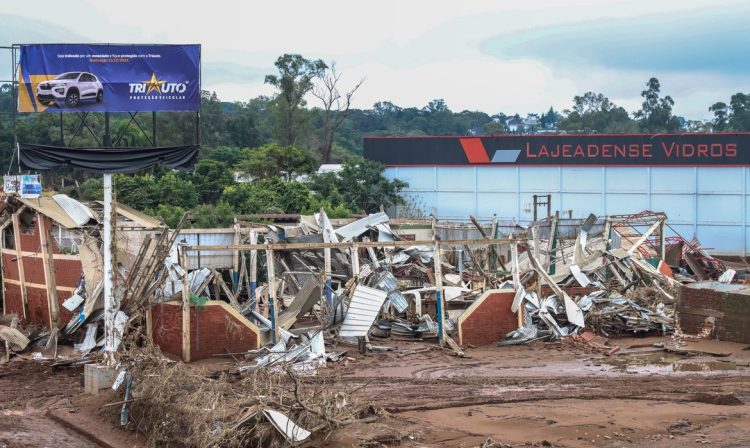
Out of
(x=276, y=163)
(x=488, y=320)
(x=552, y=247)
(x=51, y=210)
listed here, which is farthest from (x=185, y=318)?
(x=276, y=163)

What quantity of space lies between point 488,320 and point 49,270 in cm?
943

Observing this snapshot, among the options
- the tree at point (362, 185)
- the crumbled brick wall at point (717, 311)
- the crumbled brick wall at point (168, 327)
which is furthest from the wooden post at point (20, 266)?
the tree at point (362, 185)

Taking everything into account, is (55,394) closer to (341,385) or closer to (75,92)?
(341,385)

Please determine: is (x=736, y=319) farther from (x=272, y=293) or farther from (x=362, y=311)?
(x=272, y=293)

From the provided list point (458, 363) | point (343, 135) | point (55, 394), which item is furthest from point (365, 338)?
point (343, 135)

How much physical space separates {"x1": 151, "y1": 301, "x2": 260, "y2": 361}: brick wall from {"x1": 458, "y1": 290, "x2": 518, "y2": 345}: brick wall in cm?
438

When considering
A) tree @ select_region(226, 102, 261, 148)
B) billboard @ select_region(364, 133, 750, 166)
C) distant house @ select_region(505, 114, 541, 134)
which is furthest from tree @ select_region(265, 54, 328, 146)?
distant house @ select_region(505, 114, 541, 134)

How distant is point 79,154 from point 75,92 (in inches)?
81.1

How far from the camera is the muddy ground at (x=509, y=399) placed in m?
11.5

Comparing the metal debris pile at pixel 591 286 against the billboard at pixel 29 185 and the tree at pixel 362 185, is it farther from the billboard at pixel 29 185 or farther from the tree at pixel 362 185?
the tree at pixel 362 185

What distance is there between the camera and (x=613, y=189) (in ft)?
141

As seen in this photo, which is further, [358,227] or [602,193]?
[602,193]

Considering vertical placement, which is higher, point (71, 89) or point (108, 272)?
point (71, 89)

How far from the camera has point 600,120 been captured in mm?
87688
